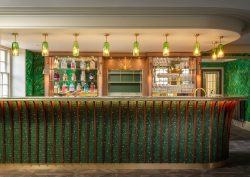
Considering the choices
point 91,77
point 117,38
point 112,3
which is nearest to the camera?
point 112,3

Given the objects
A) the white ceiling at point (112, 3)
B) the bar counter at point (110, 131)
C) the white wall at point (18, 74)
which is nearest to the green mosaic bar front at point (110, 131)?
the bar counter at point (110, 131)

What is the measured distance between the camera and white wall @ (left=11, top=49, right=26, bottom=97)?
9.29m

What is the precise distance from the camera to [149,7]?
18.5 ft

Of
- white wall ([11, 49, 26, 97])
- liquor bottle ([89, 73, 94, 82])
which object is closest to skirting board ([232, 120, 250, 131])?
liquor bottle ([89, 73, 94, 82])

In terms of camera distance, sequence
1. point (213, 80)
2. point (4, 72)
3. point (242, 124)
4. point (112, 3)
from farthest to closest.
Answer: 1. point (213, 80)
2. point (242, 124)
3. point (4, 72)
4. point (112, 3)

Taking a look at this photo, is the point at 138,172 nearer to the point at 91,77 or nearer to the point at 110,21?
the point at 110,21

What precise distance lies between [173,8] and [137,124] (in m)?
2.10

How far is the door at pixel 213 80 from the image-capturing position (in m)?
15.6

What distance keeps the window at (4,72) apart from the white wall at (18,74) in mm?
149

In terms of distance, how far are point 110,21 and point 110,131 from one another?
1.98 m

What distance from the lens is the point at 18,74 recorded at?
9.33 meters

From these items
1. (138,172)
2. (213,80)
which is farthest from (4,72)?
A: (213,80)

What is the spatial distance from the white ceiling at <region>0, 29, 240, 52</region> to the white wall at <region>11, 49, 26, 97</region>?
506mm

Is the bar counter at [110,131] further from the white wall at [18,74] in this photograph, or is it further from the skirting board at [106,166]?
the white wall at [18,74]
